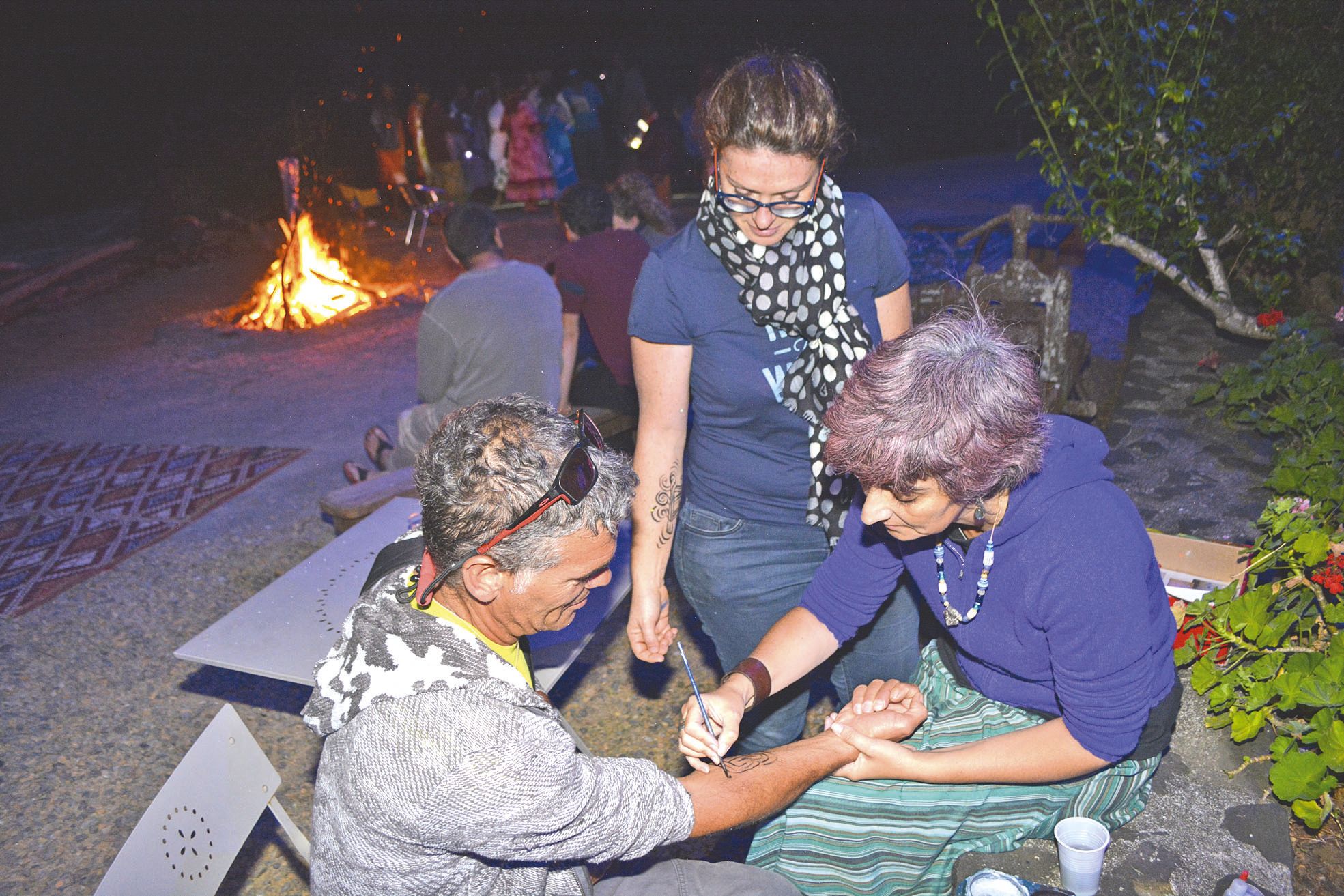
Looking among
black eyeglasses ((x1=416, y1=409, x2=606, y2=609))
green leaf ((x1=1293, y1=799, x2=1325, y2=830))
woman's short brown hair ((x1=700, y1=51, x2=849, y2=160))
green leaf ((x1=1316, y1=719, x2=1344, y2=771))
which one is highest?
woman's short brown hair ((x1=700, y1=51, x2=849, y2=160))

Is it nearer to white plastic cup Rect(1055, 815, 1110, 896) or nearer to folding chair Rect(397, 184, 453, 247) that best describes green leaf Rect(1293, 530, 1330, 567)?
white plastic cup Rect(1055, 815, 1110, 896)

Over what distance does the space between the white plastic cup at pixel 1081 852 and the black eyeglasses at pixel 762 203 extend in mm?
1525

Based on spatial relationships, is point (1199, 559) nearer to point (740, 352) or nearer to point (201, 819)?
point (740, 352)

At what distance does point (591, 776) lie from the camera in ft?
4.98

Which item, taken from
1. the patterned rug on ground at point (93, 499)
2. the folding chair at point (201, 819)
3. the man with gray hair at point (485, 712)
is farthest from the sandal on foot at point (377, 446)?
the man with gray hair at point (485, 712)

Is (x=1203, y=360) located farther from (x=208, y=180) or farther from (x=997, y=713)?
(x=208, y=180)

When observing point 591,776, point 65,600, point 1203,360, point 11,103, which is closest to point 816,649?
point 591,776

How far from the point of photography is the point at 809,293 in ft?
7.35

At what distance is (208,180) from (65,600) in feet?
34.7

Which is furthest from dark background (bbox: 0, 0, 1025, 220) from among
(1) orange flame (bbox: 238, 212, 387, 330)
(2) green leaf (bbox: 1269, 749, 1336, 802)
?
(2) green leaf (bbox: 1269, 749, 1336, 802)

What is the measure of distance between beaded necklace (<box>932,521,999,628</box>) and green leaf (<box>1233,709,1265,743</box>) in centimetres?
83

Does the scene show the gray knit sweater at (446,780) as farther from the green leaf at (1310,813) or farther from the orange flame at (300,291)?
the orange flame at (300,291)

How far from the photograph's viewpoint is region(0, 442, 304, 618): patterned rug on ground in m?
5.15

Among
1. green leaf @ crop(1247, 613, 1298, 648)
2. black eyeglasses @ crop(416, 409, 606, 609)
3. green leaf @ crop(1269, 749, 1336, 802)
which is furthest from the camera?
green leaf @ crop(1247, 613, 1298, 648)
